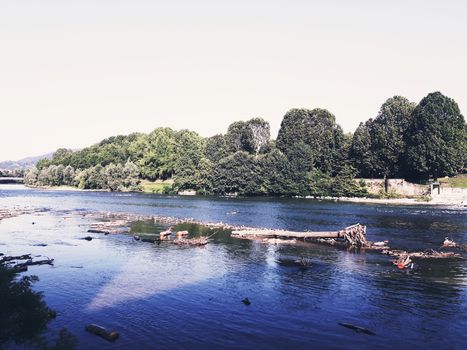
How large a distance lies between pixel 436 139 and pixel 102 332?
15557 centimetres

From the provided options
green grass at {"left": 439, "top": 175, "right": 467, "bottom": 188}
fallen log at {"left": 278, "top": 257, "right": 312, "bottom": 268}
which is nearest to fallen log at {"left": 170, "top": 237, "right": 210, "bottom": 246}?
fallen log at {"left": 278, "top": 257, "right": 312, "bottom": 268}

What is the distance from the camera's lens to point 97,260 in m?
57.3

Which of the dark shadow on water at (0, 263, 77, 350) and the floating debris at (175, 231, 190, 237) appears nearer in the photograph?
the dark shadow on water at (0, 263, 77, 350)

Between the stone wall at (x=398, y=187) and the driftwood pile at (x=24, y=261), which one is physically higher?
the stone wall at (x=398, y=187)

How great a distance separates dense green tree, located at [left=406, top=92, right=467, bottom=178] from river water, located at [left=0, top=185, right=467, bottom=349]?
313ft

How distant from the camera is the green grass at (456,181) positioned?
541ft

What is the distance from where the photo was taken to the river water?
104ft

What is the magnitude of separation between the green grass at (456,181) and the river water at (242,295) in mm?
100295

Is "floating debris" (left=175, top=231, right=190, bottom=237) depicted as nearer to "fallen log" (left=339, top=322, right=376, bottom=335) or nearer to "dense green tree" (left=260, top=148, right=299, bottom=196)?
"fallen log" (left=339, top=322, right=376, bottom=335)

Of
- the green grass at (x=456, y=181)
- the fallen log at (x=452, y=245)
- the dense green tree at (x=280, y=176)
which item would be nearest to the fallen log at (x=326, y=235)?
the fallen log at (x=452, y=245)

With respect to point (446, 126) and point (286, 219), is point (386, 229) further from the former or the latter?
point (446, 126)

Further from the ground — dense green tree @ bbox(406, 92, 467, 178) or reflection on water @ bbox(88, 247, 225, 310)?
dense green tree @ bbox(406, 92, 467, 178)

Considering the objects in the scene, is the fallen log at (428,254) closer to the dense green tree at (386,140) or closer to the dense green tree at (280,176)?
the dense green tree at (386,140)

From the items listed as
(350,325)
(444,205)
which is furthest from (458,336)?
(444,205)
